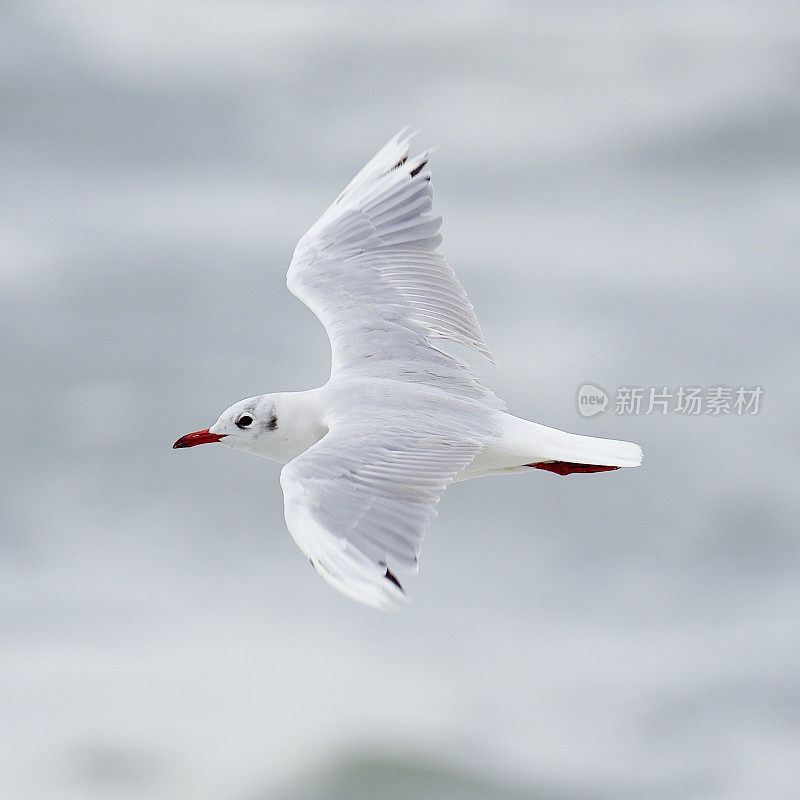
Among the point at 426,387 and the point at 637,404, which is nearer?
the point at 426,387

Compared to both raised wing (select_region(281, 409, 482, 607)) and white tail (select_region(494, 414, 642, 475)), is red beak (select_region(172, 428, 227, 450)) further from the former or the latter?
white tail (select_region(494, 414, 642, 475))

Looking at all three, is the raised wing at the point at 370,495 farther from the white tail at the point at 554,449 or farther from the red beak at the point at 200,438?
the red beak at the point at 200,438

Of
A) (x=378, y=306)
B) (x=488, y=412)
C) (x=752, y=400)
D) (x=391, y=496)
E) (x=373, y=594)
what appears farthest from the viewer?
(x=752, y=400)

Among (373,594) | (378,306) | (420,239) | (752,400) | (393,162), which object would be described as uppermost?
(752,400)

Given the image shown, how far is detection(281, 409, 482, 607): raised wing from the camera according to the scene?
457cm

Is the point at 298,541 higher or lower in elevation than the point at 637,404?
lower

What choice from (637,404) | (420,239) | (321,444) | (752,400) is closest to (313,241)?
(420,239)

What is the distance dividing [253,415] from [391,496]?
0.88 metres

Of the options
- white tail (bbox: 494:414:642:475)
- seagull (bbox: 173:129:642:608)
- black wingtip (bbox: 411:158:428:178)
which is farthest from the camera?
black wingtip (bbox: 411:158:428:178)

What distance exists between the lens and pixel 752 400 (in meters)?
10.1

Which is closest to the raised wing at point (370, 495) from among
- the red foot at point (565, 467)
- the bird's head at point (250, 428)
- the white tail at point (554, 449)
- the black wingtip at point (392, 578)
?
the black wingtip at point (392, 578)

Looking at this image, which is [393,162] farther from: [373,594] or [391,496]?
[373,594]

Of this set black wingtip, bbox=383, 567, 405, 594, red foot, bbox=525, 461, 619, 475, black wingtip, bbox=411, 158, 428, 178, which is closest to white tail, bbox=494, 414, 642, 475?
red foot, bbox=525, 461, 619, 475

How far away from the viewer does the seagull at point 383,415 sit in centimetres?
471
